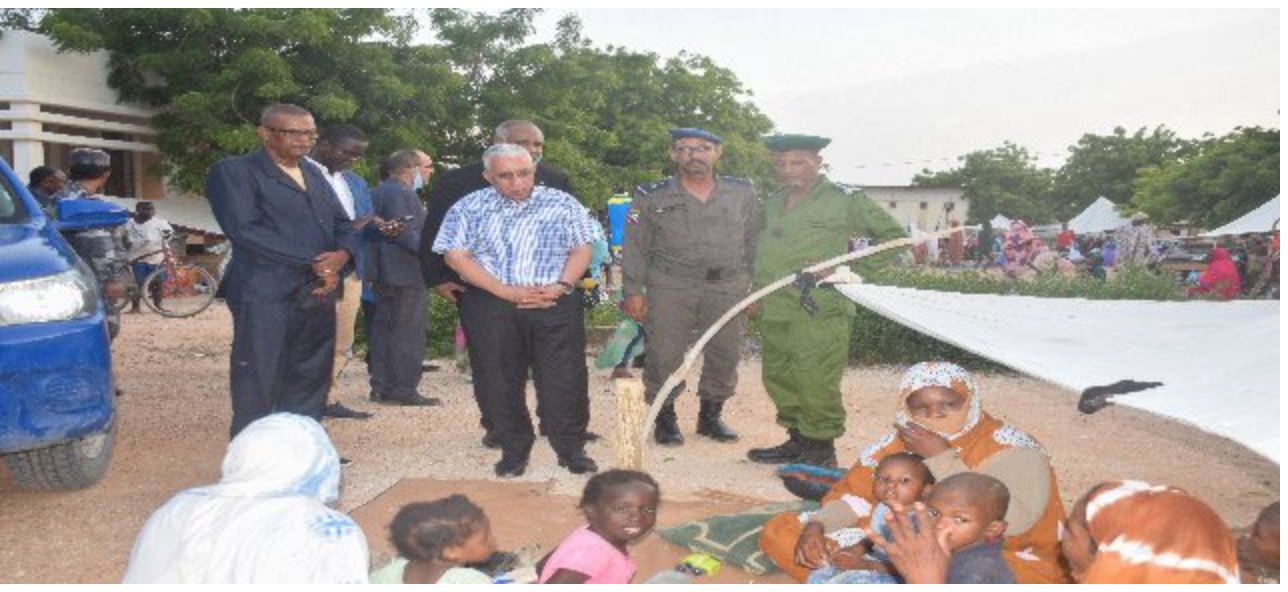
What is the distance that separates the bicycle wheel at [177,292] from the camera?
12.4 meters

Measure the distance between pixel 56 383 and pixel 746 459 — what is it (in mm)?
3137

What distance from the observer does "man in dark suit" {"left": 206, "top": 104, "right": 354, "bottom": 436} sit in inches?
177

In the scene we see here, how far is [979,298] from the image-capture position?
445cm

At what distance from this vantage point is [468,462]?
17.7 feet

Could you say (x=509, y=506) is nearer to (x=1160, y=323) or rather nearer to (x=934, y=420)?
(x=934, y=420)

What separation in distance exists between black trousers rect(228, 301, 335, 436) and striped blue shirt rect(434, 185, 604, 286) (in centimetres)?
66

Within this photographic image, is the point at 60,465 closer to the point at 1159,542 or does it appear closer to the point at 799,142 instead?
the point at 799,142

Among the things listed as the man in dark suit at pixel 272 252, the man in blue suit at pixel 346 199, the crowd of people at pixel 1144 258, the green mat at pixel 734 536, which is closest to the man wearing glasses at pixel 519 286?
the man in dark suit at pixel 272 252

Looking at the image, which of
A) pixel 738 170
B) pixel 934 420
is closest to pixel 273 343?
pixel 934 420

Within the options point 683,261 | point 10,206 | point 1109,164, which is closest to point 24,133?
point 10,206

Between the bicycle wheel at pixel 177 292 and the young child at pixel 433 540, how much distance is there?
34.8 feet

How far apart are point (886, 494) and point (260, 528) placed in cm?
187

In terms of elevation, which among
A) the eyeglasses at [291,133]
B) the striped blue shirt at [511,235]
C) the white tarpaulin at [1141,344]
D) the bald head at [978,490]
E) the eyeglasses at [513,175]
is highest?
the eyeglasses at [291,133]

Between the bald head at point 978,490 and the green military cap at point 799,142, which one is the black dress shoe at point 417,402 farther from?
the bald head at point 978,490
